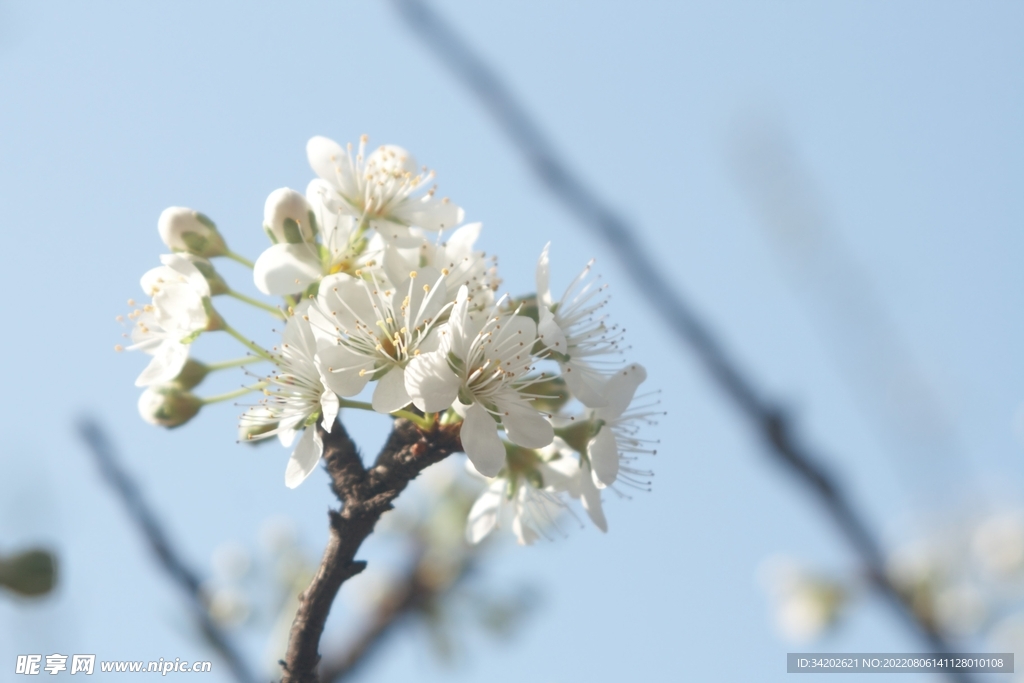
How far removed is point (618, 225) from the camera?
98 centimetres

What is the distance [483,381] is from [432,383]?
0.69 ft

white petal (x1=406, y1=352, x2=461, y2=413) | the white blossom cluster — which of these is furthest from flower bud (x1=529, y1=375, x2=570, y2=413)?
white petal (x1=406, y1=352, x2=461, y2=413)

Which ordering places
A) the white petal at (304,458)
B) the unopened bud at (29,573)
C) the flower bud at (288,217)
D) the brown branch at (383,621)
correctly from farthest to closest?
1. the brown branch at (383,621)
2. the flower bud at (288,217)
3. the white petal at (304,458)
4. the unopened bud at (29,573)

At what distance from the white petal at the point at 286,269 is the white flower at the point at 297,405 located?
12cm

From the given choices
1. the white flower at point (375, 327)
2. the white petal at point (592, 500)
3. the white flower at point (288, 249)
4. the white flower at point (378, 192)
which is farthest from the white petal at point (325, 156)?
the white petal at point (592, 500)

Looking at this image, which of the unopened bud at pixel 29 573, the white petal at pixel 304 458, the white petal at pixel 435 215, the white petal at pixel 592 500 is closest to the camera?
the unopened bud at pixel 29 573

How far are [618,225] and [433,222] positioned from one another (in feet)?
4.61

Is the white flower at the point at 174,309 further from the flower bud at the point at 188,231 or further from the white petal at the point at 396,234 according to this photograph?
the white petal at the point at 396,234

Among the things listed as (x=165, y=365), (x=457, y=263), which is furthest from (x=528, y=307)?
(x=165, y=365)

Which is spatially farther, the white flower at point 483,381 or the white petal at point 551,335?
the white petal at point 551,335

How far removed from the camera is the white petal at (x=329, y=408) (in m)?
1.84

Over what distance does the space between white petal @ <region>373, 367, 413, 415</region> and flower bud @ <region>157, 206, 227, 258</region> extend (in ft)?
2.44

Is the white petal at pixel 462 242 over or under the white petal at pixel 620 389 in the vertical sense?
over

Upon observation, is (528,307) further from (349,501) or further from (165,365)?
(165,365)
